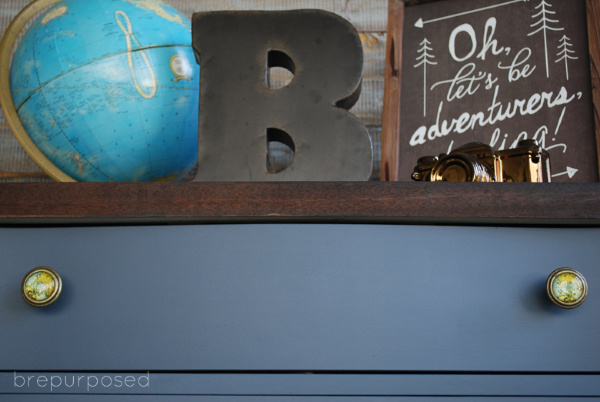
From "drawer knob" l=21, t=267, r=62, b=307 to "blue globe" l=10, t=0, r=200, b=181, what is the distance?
0.98 feet

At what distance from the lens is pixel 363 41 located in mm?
1271

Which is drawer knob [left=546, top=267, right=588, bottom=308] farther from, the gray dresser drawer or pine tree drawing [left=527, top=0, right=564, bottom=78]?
pine tree drawing [left=527, top=0, right=564, bottom=78]

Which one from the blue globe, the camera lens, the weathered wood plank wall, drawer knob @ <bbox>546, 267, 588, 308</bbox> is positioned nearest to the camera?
drawer knob @ <bbox>546, 267, 588, 308</bbox>

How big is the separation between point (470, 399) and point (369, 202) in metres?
0.23

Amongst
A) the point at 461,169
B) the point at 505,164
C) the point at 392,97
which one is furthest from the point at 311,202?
the point at 392,97

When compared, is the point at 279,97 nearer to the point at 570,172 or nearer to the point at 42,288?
the point at 42,288

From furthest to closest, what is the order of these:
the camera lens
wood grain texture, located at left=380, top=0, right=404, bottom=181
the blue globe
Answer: wood grain texture, located at left=380, top=0, right=404, bottom=181 → the blue globe → the camera lens

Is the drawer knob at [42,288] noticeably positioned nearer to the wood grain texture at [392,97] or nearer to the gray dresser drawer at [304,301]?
the gray dresser drawer at [304,301]

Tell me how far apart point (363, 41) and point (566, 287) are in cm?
89

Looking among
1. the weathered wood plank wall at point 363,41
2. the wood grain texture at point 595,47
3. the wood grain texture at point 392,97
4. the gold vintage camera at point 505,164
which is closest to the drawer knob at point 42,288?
the gold vintage camera at point 505,164

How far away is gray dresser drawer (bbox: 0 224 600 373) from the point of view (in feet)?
1.78

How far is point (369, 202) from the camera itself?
55 cm
